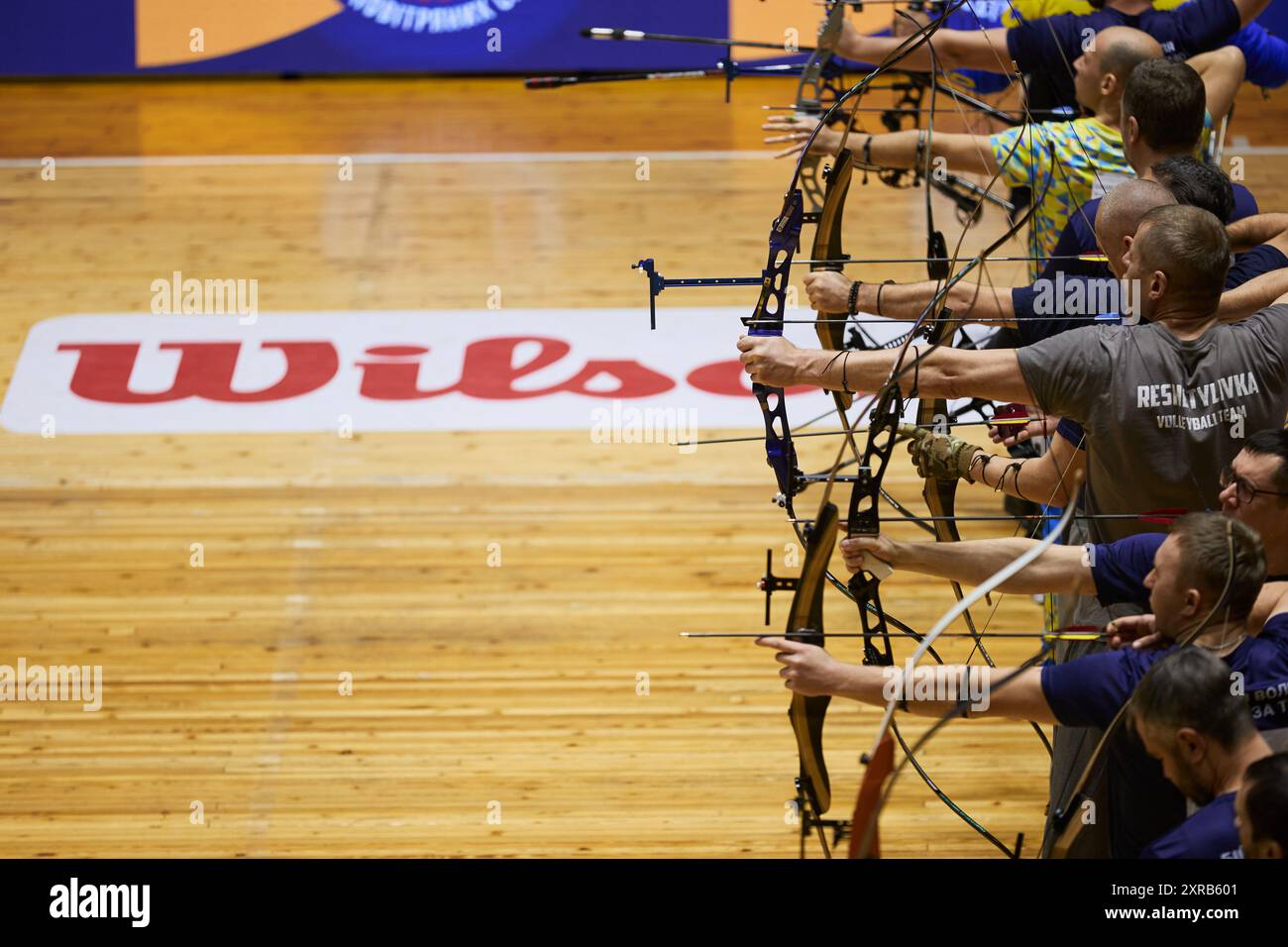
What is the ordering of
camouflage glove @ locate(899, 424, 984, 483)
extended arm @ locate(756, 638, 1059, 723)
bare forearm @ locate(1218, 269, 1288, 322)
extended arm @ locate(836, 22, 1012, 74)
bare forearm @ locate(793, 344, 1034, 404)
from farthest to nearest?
extended arm @ locate(836, 22, 1012, 74) → bare forearm @ locate(1218, 269, 1288, 322) → camouflage glove @ locate(899, 424, 984, 483) → bare forearm @ locate(793, 344, 1034, 404) → extended arm @ locate(756, 638, 1059, 723)

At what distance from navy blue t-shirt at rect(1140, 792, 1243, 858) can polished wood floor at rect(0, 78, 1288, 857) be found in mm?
1889

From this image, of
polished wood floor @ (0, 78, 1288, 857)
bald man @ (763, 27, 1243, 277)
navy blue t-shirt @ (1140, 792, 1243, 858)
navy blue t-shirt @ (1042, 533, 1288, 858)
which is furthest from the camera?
polished wood floor @ (0, 78, 1288, 857)

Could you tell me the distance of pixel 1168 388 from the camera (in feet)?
10.6

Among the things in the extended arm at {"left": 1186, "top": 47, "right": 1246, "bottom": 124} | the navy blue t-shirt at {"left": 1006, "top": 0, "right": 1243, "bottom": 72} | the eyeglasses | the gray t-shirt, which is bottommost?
the eyeglasses

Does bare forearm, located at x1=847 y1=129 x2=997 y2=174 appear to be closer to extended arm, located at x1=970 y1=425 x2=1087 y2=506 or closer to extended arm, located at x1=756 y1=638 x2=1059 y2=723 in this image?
extended arm, located at x1=970 y1=425 x2=1087 y2=506

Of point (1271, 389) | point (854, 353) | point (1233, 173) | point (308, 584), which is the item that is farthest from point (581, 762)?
point (1233, 173)

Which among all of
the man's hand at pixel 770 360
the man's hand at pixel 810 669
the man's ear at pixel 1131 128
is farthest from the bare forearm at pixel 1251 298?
the man's hand at pixel 810 669

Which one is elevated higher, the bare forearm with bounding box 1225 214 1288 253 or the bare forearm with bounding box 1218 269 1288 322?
the bare forearm with bounding box 1225 214 1288 253

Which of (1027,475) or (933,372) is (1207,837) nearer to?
(933,372)

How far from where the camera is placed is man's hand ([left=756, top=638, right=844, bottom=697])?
291 cm

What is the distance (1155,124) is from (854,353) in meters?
1.23

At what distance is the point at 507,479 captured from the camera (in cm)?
635

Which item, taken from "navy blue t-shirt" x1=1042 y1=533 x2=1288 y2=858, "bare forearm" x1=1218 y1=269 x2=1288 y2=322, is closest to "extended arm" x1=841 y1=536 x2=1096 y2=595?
"navy blue t-shirt" x1=1042 y1=533 x2=1288 y2=858
